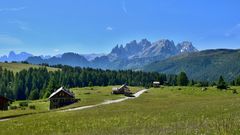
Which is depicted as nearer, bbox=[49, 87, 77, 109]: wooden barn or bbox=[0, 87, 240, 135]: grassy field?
bbox=[0, 87, 240, 135]: grassy field

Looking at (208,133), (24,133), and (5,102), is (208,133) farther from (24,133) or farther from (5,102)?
(5,102)

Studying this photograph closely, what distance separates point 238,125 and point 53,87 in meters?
161

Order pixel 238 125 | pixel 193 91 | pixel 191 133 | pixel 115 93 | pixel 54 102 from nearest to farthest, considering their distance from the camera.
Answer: pixel 191 133 < pixel 238 125 < pixel 54 102 < pixel 193 91 < pixel 115 93

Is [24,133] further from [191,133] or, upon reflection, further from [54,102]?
[54,102]

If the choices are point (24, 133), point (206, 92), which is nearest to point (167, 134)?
point (24, 133)

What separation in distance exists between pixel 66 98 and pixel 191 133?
4507 inches

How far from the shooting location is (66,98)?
13125cm

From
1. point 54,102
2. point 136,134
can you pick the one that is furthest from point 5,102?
point 136,134

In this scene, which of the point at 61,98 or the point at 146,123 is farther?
the point at 61,98

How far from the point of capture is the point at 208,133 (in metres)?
18.4

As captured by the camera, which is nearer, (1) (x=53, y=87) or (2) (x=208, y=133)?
(2) (x=208, y=133)

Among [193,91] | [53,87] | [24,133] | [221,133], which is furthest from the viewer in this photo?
[53,87]

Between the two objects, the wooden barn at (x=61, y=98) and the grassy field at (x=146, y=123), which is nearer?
the grassy field at (x=146, y=123)

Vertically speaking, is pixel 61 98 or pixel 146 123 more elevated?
pixel 61 98
